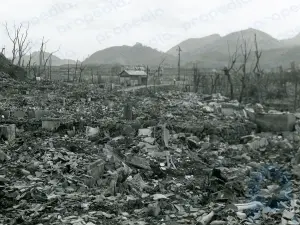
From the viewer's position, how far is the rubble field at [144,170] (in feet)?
15.0

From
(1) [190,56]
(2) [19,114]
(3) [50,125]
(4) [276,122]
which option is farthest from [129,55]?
(3) [50,125]

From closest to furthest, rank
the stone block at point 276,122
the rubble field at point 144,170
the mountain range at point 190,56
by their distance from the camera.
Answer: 1. the rubble field at point 144,170
2. the stone block at point 276,122
3. the mountain range at point 190,56

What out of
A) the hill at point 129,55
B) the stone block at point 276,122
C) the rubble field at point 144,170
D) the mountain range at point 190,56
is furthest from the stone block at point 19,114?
the hill at point 129,55

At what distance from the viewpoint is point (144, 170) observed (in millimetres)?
6438

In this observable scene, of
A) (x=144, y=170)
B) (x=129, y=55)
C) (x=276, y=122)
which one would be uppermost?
(x=129, y=55)

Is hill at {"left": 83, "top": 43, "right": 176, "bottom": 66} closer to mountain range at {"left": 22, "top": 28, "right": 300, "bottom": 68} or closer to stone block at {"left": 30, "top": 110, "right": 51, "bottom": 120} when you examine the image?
mountain range at {"left": 22, "top": 28, "right": 300, "bottom": 68}

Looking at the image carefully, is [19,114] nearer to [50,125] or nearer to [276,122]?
[50,125]

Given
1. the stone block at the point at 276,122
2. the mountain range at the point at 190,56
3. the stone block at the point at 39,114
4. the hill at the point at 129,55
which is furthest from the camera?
the hill at the point at 129,55

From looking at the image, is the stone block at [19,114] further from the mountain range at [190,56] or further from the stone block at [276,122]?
the mountain range at [190,56]

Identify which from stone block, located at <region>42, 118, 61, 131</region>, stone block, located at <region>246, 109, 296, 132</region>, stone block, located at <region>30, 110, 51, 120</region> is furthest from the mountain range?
stone block, located at <region>42, 118, 61, 131</region>

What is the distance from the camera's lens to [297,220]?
413cm

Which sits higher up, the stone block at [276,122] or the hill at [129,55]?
the hill at [129,55]

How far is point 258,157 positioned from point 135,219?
4.42 meters

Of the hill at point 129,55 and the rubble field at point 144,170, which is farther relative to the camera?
the hill at point 129,55
